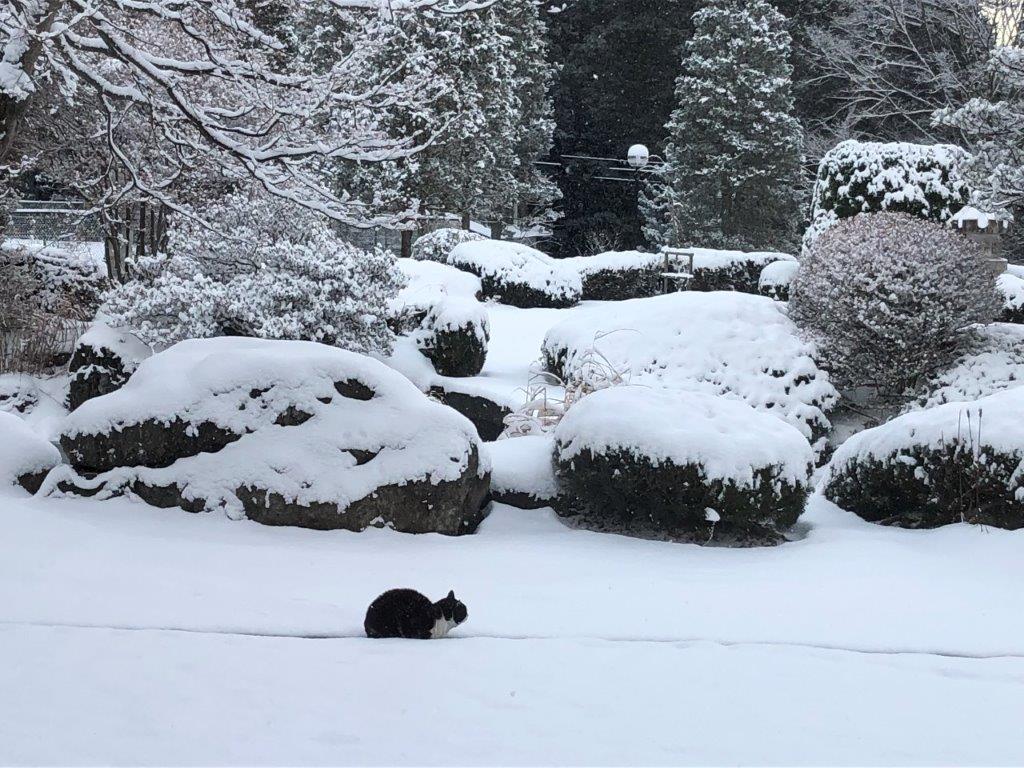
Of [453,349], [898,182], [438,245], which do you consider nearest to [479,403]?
[453,349]

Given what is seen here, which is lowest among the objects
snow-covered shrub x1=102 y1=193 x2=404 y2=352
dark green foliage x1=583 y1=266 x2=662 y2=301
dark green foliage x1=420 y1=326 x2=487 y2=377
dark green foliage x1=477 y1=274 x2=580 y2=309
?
dark green foliage x1=420 y1=326 x2=487 y2=377

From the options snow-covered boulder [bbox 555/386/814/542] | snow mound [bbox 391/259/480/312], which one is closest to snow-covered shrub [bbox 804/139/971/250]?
snow mound [bbox 391/259/480/312]

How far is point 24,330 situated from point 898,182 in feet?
39.8

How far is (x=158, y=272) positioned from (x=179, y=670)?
7.88 m

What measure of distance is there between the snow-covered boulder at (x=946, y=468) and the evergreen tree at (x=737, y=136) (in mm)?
20305

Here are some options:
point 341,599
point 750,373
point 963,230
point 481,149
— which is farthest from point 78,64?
point 481,149

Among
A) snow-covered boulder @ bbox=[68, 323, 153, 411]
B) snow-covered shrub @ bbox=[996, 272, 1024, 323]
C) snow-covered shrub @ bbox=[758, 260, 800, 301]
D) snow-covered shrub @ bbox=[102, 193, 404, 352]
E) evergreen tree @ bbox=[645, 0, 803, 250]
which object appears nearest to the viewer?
snow-covered shrub @ bbox=[102, 193, 404, 352]

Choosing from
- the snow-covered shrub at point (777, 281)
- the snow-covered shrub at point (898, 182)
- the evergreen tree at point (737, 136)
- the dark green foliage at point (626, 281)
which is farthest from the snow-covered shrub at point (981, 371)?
the evergreen tree at point (737, 136)

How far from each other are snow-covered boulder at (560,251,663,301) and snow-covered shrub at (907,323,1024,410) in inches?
348

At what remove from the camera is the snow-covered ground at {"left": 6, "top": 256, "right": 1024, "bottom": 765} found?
3051 mm

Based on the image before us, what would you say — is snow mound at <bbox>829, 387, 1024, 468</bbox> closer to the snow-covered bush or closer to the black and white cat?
the snow-covered bush

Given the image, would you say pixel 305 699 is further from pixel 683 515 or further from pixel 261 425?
pixel 683 515

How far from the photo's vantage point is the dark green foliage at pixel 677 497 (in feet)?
18.2

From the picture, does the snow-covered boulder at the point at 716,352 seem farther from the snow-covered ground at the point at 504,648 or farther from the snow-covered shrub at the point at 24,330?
the snow-covered shrub at the point at 24,330
